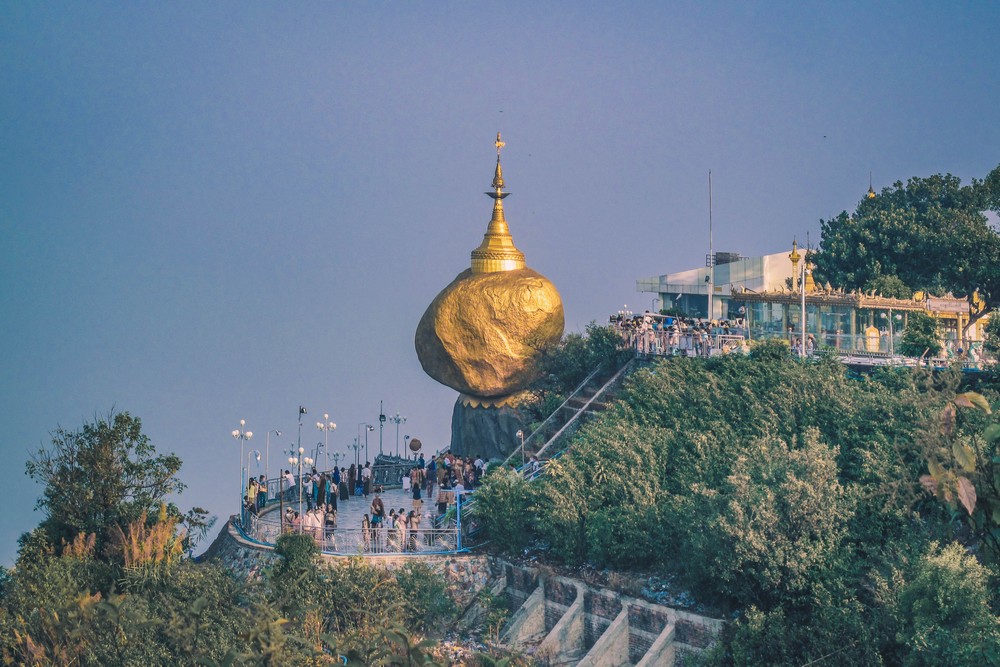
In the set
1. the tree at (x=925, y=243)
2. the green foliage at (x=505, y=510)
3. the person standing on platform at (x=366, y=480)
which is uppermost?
the tree at (x=925, y=243)

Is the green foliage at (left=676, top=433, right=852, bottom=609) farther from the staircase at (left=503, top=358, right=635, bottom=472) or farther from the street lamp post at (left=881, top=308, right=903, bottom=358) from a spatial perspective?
the street lamp post at (left=881, top=308, right=903, bottom=358)

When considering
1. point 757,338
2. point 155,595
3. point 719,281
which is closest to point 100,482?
point 155,595

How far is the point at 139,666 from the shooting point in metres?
26.6

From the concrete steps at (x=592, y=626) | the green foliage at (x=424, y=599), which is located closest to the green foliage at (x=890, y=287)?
the concrete steps at (x=592, y=626)

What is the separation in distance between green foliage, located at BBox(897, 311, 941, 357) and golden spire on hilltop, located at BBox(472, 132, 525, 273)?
36.6 ft

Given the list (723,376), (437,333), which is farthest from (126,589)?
(723,376)

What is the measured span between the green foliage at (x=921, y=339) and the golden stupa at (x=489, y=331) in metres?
9.70

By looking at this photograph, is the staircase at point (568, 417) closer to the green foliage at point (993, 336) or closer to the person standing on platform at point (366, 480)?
the person standing on platform at point (366, 480)

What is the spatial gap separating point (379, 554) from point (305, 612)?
4.02 metres

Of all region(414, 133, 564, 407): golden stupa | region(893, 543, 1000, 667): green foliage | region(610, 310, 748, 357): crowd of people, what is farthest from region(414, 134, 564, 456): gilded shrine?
region(893, 543, 1000, 667): green foliage

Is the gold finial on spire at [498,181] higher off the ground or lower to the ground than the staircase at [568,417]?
higher

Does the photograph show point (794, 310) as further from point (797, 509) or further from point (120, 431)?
point (120, 431)

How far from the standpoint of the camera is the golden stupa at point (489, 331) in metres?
38.5

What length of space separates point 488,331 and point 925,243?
14145mm
